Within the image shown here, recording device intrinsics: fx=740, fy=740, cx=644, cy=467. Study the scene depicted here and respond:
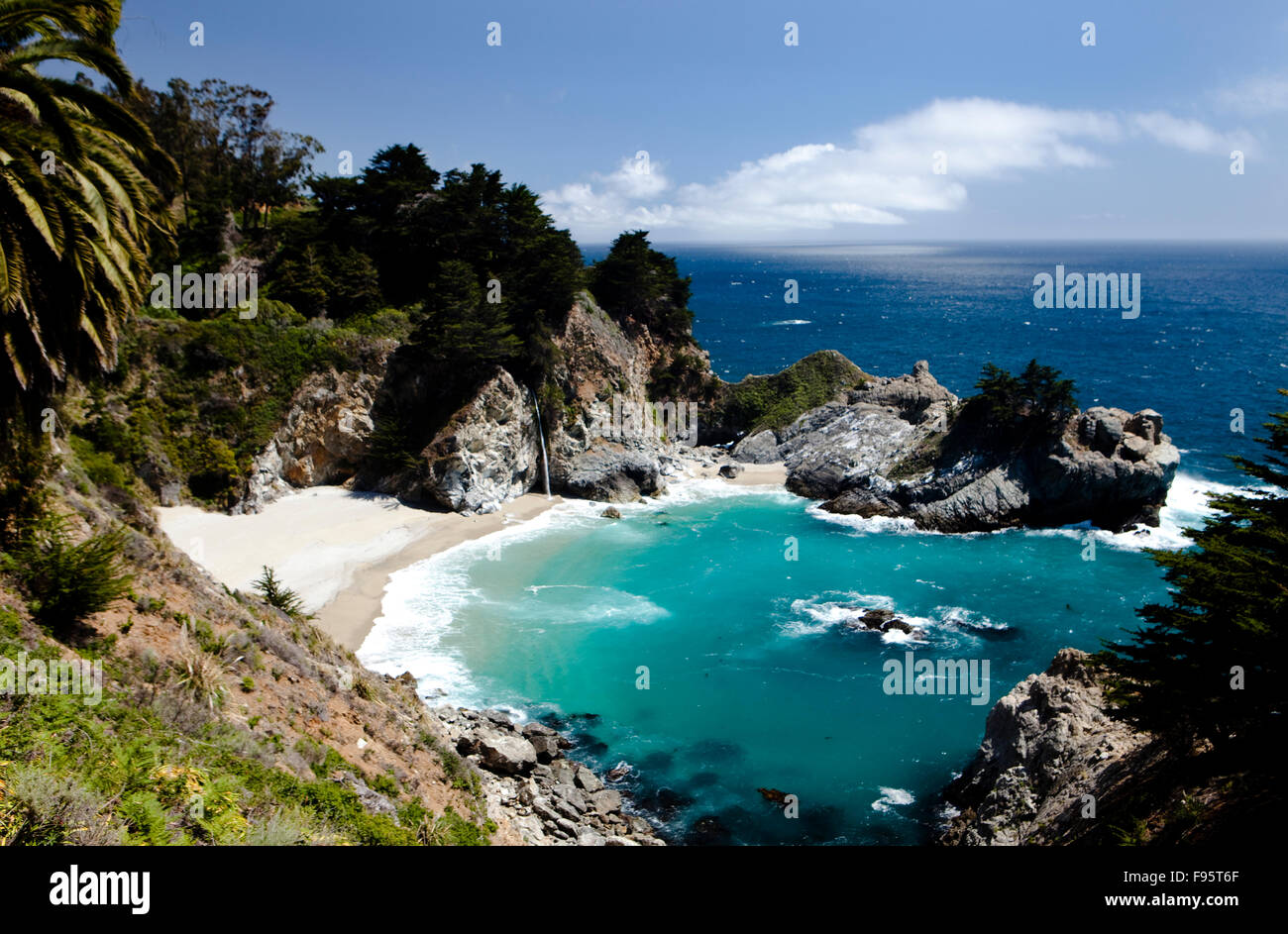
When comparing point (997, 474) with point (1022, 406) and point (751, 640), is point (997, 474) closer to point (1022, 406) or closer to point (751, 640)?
point (1022, 406)

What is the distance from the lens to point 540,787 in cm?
1988

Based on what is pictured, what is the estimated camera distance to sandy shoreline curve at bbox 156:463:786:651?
3091 cm

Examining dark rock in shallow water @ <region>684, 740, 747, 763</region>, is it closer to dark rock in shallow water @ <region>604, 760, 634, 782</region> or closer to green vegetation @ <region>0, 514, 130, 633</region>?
dark rock in shallow water @ <region>604, 760, 634, 782</region>

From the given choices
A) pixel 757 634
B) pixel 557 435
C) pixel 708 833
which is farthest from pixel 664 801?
pixel 557 435

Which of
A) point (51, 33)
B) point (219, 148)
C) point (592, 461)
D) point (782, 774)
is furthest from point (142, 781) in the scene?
point (219, 148)

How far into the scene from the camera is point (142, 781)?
28.6 ft

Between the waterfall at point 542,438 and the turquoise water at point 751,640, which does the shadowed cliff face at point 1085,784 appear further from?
the waterfall at point 542,438

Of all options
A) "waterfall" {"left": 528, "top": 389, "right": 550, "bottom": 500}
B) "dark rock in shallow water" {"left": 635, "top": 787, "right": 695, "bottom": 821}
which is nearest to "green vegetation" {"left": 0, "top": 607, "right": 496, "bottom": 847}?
"dark rock in shallow water" {"left": 635, "top": 787, "right": 695, "bottom": 821}

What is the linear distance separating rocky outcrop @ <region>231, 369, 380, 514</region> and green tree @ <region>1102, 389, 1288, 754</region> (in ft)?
127

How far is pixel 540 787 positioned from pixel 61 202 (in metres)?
16.5

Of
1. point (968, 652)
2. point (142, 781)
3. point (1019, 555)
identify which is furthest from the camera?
point (1019, 555)

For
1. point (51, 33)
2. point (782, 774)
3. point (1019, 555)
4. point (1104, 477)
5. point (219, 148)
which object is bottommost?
point (782, 774)

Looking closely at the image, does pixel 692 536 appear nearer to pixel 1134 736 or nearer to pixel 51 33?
pixel 1134 736
